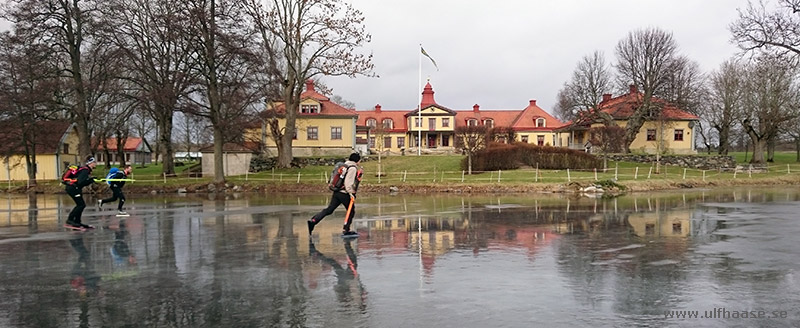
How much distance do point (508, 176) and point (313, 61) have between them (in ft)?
54.9

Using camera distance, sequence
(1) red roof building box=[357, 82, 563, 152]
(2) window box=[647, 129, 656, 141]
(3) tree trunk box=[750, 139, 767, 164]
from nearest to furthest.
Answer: (3) tree trunk box=[750, 139, 767, 164] < (2) window box=[647, 129, 656, 141] < (1) red roof building box=[357, 82, 563, 152]

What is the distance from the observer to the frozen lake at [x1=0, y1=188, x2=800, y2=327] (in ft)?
19.8

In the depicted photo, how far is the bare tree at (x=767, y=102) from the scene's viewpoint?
1957 inches

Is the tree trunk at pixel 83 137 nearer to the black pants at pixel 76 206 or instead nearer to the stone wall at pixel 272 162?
the stone wall at pixel 272 162

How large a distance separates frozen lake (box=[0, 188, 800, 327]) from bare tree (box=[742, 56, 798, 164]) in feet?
143

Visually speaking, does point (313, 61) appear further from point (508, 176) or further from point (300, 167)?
point (508, 176)

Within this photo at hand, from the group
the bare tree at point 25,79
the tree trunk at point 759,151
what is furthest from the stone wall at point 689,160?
the bare tree at point 25,79

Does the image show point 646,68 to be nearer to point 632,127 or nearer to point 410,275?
point 632,127

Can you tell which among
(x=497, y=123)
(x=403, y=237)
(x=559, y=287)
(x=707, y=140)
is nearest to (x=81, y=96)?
(x=403, y=237)

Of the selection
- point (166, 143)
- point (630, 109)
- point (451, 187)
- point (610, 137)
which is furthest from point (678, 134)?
point (166, 143)

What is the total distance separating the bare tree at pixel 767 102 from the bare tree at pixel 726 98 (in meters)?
2.39

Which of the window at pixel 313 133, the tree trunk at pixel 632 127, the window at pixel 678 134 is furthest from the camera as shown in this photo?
the window at pixel 678 134

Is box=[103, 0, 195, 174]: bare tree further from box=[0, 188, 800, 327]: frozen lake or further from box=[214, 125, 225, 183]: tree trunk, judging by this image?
box=[0, 188, 800, 327]: frozen lake

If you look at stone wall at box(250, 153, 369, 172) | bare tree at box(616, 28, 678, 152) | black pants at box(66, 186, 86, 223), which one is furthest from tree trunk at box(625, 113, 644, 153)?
black pants at box(66, 186, 86, 223)
